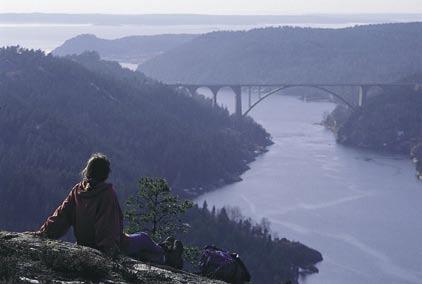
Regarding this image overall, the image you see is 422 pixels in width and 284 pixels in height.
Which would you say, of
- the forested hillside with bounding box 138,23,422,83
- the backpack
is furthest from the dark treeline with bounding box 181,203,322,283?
the forested hillside with bounding box 138,23,422,83

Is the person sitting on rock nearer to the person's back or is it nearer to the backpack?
the person's back

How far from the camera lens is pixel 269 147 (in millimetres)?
105250

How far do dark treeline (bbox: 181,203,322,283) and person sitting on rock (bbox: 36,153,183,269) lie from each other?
3942 centimetres

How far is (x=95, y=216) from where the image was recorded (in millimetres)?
8133

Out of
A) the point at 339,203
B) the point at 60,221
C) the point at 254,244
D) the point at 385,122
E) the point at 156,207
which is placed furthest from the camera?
the point at 385,122

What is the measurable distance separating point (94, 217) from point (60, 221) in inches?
17.6

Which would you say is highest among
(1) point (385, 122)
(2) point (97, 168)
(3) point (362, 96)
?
(2) point (97, 168)

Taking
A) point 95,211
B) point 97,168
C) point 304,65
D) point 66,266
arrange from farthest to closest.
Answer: point 304,65 < point 95,211 < point 97,168 < point 66,266

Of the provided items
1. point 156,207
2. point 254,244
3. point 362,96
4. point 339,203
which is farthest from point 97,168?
point 362,96

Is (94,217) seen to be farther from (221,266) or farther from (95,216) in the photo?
(221,266)

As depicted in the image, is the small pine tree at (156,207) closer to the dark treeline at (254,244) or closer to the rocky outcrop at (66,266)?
the rocky outcrop at (66,266)

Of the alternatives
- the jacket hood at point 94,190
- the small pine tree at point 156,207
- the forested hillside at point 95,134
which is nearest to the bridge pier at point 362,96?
the forested hillside at point 95,134

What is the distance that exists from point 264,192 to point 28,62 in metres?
50.8

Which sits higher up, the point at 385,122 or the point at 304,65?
the point at 304,65
